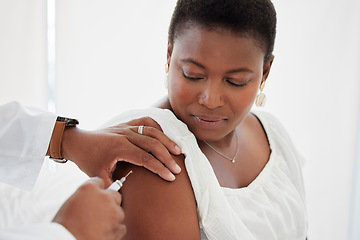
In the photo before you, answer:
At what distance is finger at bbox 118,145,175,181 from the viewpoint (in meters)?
0.90

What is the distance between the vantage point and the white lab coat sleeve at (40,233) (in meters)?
0.59

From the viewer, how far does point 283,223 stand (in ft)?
3.85

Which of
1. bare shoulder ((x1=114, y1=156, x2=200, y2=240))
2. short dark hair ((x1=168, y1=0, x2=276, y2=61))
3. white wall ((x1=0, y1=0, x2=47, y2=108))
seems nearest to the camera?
bare shoulder ((x1=114, y1=156, x2=200, y2=240))

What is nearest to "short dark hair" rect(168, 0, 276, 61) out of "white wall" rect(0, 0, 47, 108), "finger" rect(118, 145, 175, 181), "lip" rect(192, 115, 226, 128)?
"lip" rect(192, 115, 226, 128)

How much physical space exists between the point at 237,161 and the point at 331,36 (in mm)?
1769

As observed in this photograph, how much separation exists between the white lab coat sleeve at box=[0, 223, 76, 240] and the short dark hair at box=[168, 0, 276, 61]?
0.60 meters

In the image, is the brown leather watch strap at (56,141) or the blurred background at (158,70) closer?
the brown leather watch strap at (56,141)

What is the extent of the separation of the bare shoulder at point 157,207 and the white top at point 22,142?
0.31 meters

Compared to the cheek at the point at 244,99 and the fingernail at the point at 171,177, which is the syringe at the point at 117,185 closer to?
the fingernail at the point at 171,177

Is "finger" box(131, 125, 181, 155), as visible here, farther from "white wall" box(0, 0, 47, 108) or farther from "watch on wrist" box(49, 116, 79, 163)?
"white wall" box(0, 0, 47, 108)

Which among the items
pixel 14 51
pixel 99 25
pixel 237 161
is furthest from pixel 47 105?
pixel 237 161

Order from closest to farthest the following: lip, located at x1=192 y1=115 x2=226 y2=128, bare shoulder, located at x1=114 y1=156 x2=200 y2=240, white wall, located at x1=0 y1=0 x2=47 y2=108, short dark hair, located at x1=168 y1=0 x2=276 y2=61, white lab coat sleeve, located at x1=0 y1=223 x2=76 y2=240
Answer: white lab coat sleeve, located at x1=0 y1=223 x2=76 y2=240
bare shoulder, located at x1=114 y1=156 x2=200 y2=240
short dark hair, located at x1=168 y1=0 x2=276 y2=61
lip, located at x1=192 y1=115 x2=226 y2=128
white wall, located at x1=0 y1=0 x2=47 y2=108

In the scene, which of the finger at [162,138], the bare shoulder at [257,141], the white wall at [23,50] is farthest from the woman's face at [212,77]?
the white wall at [23,50]

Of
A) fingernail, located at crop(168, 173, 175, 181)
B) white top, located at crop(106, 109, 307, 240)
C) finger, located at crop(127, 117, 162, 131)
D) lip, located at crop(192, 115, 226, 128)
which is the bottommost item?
white top, located at crop(106, 109, 307, 240)
